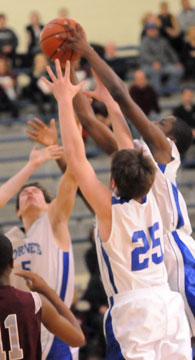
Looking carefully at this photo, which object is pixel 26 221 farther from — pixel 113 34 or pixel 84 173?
pixel 113 34

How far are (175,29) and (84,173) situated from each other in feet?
36.2

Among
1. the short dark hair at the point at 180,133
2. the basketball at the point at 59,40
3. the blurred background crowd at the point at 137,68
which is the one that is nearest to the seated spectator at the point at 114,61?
the blurred background crowd at the point at 137,68

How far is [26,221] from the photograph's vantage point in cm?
586

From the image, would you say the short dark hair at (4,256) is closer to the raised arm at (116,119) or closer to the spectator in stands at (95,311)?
the raised arm at (116,119)

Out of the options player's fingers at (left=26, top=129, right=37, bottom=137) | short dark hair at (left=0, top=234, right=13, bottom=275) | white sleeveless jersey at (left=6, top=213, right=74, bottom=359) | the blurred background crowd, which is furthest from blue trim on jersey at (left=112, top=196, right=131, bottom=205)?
the blurred background crowd

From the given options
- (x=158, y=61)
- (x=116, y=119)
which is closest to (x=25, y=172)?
(x=116, y=119)

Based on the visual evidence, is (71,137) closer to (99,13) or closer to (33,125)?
(33,125)

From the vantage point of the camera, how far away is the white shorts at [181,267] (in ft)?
15.8

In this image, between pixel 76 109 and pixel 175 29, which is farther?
pixel 175 29

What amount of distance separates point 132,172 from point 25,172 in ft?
4.27

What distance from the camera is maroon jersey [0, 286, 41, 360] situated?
12.7 ft

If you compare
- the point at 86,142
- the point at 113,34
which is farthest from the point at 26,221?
the point at 113,34

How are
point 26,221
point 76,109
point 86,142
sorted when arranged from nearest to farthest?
point 76,109
point 26,221
point 86,142

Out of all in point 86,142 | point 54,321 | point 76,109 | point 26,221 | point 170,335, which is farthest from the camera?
point 86,142
